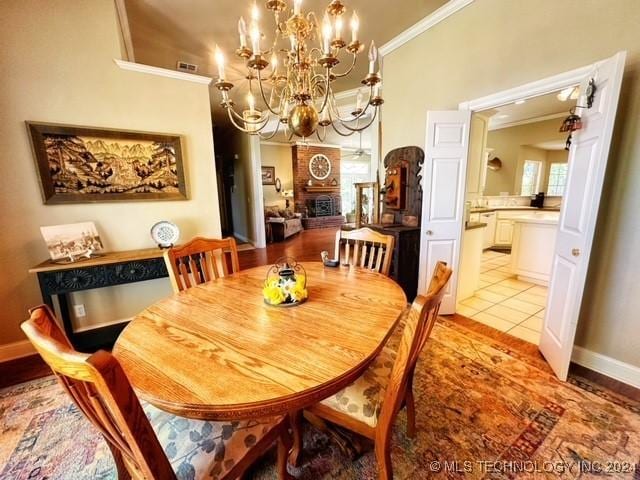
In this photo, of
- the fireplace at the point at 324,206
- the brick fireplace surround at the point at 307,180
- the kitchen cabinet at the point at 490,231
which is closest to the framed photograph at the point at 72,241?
the kitchen cabinet at the point at 490,231

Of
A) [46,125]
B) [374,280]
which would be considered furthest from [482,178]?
[46,125]

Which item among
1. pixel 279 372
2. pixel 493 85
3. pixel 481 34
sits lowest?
pixel 279 372

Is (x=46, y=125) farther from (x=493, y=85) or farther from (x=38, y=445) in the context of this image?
(x=493, y=85)

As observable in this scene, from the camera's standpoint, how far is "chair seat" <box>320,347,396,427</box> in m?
1.05

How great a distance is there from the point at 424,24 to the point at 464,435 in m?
3.59

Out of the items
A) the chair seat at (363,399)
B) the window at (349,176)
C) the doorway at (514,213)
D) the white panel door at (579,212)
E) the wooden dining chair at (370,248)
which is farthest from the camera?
the window at (349,176)

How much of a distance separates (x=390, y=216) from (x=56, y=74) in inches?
134

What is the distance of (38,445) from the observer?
4.64 feet

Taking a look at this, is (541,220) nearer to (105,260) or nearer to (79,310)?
(105,260)

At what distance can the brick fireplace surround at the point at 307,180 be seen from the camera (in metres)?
8.20

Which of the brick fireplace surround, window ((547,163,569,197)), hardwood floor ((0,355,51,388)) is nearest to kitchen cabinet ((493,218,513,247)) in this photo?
window ((547,163,569,197))

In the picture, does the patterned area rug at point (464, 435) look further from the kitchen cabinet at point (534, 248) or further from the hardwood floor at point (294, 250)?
the hardwood floor at point (294, 250)

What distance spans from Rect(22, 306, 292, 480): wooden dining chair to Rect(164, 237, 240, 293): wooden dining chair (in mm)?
749

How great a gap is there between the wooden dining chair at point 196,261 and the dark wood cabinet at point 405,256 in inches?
68.6
